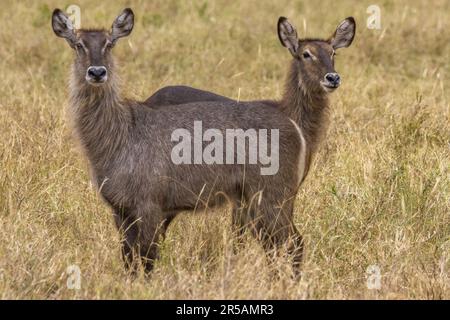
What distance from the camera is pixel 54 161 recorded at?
7145 millimetres

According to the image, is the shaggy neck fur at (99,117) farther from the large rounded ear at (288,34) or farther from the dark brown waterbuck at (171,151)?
the large rounded ear at (288,34)

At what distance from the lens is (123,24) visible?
6.18 m

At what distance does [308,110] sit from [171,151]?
936mm

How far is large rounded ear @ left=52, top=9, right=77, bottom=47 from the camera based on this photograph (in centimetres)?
599

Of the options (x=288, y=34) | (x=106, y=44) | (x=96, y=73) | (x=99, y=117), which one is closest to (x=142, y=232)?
(x=99, y=117)

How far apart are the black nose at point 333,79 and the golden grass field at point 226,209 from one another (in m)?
0.81

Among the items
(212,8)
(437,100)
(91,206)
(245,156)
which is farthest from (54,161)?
(212,8)

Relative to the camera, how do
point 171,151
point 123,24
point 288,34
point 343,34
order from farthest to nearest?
point 343,34
point 288,34
point 123,24
point 171,151

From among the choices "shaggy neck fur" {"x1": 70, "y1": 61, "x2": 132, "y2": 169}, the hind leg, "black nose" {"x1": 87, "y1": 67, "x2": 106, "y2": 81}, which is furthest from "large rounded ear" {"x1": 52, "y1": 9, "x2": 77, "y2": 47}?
the hind leg

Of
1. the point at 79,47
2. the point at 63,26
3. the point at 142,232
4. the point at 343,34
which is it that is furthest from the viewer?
the point at 343,34

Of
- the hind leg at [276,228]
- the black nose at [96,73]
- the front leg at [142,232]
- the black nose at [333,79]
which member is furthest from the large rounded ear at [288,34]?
the front leg at [142,232]

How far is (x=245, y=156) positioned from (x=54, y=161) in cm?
193

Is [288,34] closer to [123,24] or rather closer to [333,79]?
[333,79]

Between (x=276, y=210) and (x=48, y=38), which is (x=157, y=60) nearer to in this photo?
(x=48, y=38)
